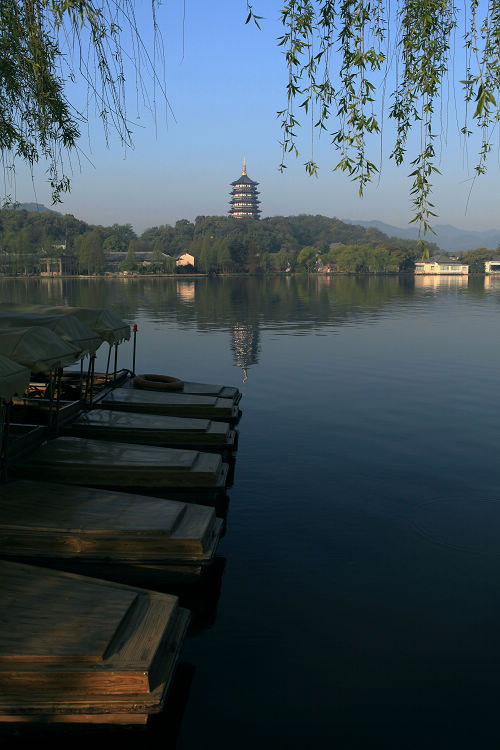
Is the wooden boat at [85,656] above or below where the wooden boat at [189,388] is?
below

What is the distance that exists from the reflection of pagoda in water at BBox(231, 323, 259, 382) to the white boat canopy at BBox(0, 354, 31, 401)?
18981mm

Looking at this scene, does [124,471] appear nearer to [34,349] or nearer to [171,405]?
[34,349]

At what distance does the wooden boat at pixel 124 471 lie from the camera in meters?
10.8

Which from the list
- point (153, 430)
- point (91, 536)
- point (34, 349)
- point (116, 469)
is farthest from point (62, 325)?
point (91, 536)

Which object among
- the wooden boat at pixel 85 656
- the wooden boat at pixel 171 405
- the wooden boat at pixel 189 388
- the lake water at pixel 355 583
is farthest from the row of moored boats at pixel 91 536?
the wooden boat at pixel 189 388

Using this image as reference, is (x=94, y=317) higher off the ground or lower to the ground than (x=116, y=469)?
higher

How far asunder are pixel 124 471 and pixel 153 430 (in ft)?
9.25

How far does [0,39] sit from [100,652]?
8.02 meters

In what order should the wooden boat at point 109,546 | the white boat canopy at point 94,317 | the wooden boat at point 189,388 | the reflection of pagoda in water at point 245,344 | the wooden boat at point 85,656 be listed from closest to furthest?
the wooden boat at point 85,656 < the wooden boat at point 109,546 < the white boat canopy at point 94,317 < the wooden boat at point 189,388 < the reflection of pagoda in water at point 245,344

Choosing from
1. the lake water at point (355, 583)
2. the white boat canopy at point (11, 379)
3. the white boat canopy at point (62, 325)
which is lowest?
the lake water at point (355, 583)

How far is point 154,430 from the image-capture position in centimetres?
1384

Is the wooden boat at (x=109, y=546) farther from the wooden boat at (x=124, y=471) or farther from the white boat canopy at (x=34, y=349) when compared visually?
the white boat canopy at (x=34, y=349)

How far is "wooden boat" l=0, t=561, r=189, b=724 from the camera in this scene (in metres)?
5.44

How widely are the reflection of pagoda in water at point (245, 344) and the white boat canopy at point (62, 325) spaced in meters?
14.0
